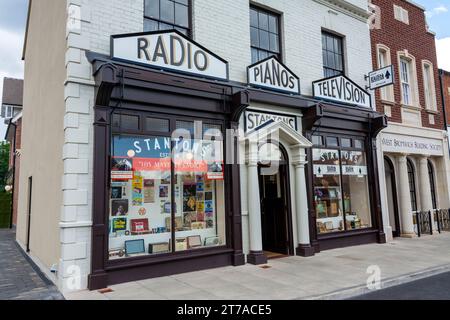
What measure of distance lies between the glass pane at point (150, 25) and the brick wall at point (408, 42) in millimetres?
8354

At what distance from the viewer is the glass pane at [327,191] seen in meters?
9.96

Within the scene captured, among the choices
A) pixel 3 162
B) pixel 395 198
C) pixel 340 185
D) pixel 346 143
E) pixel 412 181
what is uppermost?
pixel 3 162

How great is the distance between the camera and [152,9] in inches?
307

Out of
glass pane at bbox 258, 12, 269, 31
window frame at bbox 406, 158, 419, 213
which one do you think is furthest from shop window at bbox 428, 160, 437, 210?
glass pane at bbox 258, 12, 269, 31

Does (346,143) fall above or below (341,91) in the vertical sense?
below

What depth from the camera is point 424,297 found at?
5.50 metres

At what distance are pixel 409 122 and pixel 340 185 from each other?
4.96 metres

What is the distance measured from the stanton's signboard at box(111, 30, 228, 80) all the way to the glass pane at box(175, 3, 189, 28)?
845mm

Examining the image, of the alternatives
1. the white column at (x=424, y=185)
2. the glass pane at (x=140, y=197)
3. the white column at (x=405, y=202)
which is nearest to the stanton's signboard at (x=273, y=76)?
the glass pane at (x=140, y=197)

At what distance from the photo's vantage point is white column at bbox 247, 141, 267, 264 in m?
8.01

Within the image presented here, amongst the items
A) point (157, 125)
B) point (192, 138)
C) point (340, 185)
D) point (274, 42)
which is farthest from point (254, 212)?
point (274, 42)

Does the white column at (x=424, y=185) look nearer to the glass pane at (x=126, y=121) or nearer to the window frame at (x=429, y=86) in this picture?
the window frame at (x=429, y=86)

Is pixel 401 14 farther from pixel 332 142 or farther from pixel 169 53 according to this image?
pixel 169 53

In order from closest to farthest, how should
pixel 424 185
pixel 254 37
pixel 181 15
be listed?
pixel 181 15 → pixel 254 37 → pixel 424 185
